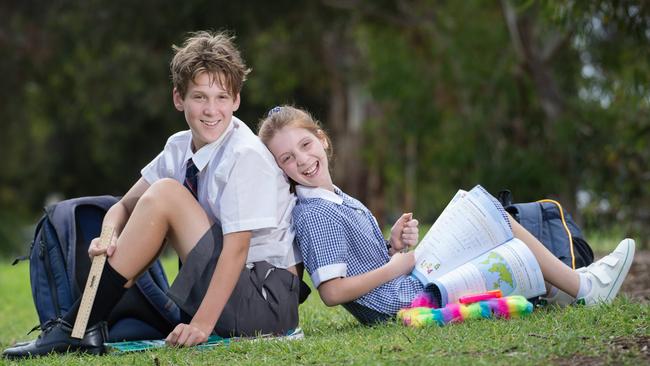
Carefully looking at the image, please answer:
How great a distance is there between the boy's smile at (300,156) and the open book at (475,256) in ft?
1.88

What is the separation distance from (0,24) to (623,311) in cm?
1485

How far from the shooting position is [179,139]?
4.87 m

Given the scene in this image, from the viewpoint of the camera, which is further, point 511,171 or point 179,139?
point 511,171

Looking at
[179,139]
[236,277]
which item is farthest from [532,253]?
[179,139]

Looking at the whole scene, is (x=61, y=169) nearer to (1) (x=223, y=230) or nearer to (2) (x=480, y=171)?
(2) (x=480, y=171)

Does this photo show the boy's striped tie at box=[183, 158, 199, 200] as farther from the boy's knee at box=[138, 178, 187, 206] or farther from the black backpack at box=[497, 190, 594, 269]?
the black backpack at box=[497, 190, 594, 269]

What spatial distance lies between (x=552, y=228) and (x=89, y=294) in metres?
2.24

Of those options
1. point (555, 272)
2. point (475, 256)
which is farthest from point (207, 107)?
point (555, 272)

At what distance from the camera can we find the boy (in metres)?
4.44

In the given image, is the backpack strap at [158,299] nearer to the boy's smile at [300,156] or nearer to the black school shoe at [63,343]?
the black school shoe at [63,343]

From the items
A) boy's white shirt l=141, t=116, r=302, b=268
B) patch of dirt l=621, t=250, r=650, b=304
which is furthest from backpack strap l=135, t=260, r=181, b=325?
patch of dirt l=621, t=250, r=650, b=304

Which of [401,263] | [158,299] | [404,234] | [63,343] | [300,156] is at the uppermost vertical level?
[300,156]

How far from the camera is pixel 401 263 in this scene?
15.6 feet

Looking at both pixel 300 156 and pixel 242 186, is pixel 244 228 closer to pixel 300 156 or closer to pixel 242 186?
pixel 242 186
